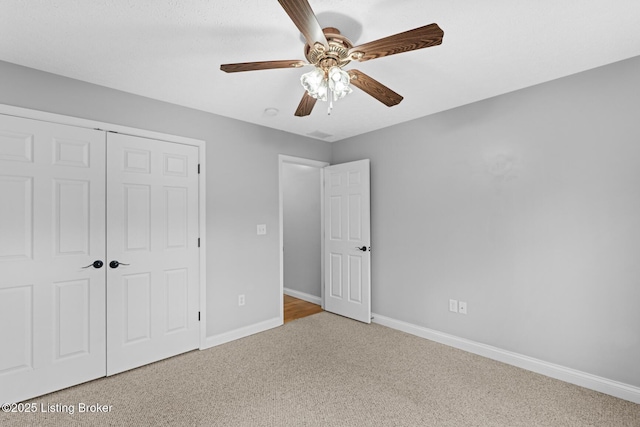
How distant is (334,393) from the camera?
231 centimetres

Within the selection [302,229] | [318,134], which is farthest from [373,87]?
[302,229]

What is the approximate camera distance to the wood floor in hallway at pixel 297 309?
4.11 metres

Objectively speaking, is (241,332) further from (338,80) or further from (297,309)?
(338,80)

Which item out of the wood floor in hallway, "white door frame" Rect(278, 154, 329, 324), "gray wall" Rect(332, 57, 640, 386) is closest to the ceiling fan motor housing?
"gray wall" Rect(332, 57, 640, 386)

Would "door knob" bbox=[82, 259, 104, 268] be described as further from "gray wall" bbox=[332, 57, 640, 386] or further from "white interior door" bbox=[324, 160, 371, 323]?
"gray wall" bbox=[332, 57, 640, 386]

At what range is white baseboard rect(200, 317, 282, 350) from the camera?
3.15 metres

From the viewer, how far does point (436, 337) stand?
3.27 metres

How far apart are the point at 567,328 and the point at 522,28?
2.27 m

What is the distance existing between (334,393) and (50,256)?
7.83 ft

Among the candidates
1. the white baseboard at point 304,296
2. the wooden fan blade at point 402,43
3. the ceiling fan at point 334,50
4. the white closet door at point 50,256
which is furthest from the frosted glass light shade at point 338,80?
the white baseboard at point 304,296

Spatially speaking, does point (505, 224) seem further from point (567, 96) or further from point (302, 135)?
point (302, 135)

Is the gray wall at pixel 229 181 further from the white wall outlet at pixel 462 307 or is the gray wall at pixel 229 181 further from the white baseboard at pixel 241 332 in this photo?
the white wall outlet at pixel 462 307

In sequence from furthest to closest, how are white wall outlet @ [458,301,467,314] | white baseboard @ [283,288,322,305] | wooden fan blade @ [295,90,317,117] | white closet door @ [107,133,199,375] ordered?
white baseboard @ [283,288,322,305] → white wall outlet @ [458,301,467,314] → white closet door @ [107,133,199,375] → wooden fan blade @ [295,90,317,117]

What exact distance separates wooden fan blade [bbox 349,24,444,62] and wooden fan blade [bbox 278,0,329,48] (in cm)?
21
